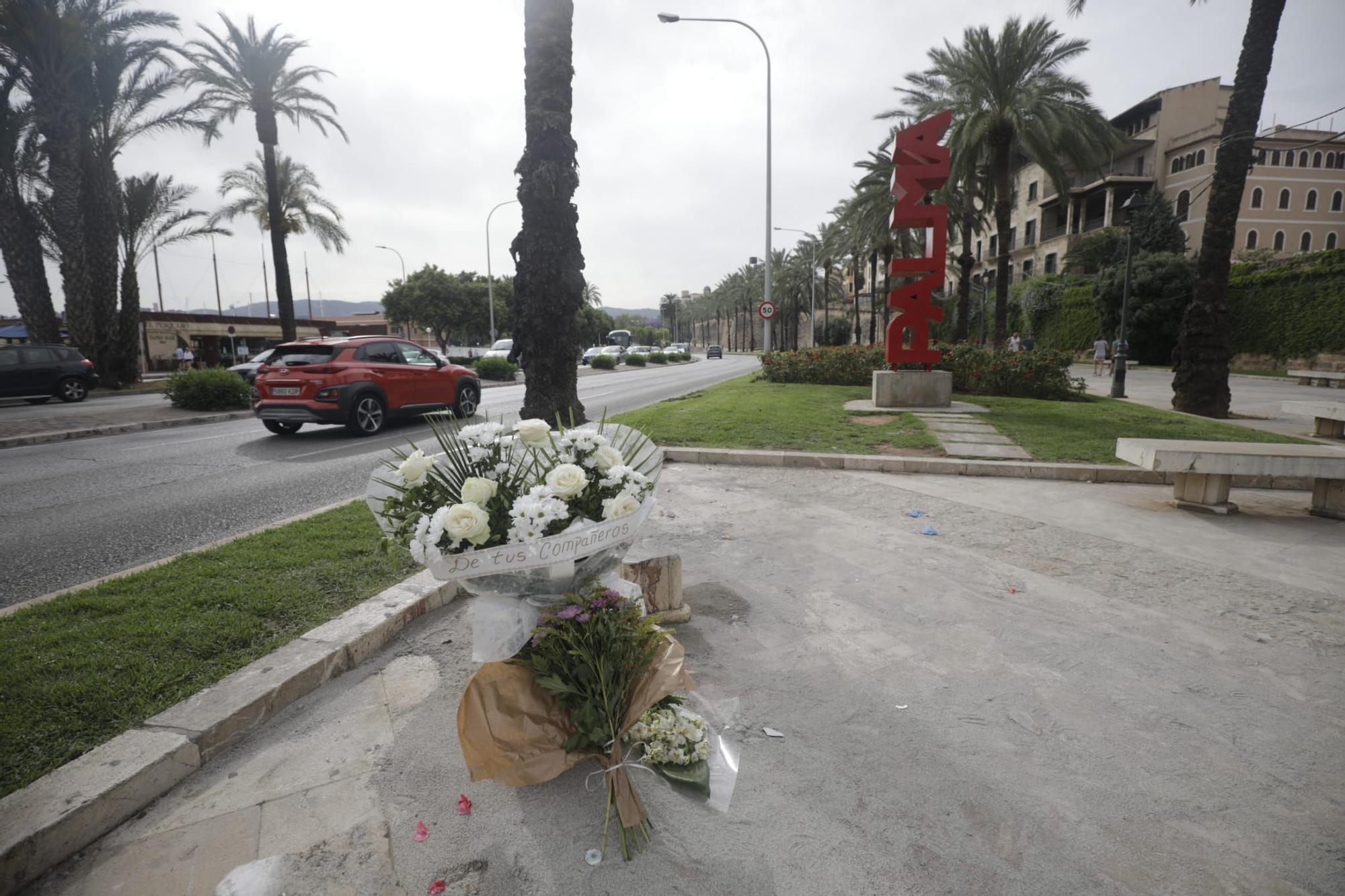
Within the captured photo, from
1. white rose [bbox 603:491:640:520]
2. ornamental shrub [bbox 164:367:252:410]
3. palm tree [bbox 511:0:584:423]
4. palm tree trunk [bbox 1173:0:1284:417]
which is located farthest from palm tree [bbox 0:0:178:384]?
palm tree trunk [bbox 1173:0:1284:417]

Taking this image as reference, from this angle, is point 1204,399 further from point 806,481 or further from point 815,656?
point 815,656

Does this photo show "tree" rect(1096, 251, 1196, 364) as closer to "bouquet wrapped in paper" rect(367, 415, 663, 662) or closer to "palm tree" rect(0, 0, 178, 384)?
"bouquet wrapped in paper" rect(367, 415, 663, 662)

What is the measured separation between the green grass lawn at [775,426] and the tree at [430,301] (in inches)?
1669

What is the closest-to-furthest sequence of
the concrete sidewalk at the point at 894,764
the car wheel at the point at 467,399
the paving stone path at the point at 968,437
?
the concrete sidewalk at the point at 894,764, the paving stone path at the point at 968,437, the car wheel at the point at 467,399

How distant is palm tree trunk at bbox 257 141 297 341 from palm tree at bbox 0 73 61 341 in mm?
7368

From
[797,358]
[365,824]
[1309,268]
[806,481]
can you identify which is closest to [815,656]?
[365,824]

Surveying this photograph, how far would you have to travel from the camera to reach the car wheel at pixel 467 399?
1300cm

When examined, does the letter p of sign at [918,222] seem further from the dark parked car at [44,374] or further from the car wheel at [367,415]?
the dark parked car at [44,374]

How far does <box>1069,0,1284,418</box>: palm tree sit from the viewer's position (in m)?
11.7

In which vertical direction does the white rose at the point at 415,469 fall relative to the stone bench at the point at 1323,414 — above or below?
above

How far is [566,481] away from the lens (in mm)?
2182

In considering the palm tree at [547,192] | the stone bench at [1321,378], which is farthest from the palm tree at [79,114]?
the stone bench at [1321,378]

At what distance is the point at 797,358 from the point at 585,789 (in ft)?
59.3

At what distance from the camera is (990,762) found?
2.46 meters
